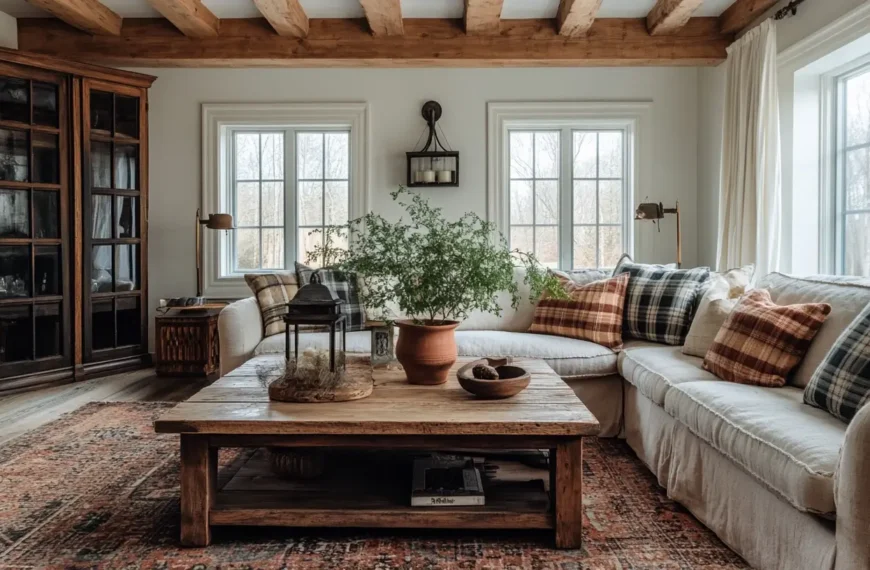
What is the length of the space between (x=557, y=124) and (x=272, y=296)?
8.72 ft

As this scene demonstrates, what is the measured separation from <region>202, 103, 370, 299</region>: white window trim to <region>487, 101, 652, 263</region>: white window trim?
97 cm

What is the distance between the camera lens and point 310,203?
17.2 feet

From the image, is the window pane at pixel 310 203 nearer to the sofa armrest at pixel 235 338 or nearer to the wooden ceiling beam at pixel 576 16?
the sofa armrest at pixel 235 338

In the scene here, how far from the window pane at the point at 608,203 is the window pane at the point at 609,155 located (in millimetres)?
72

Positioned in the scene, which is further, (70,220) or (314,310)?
(70,220)

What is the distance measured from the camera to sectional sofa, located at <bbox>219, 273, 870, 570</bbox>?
4.99 ft

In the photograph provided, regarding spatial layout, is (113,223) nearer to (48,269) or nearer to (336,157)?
(48,269)

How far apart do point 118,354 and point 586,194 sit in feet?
12.1

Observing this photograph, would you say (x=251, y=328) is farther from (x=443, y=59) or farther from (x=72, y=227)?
(x=443, y=59)

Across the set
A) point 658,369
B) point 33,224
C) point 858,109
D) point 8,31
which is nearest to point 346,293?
point 658,369

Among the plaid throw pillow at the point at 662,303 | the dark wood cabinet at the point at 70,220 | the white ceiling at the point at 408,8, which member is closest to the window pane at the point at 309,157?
the white ceiling at the point at 408,8

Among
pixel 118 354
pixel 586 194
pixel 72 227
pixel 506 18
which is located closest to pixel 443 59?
pixel 506 18

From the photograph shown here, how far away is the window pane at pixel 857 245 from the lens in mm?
3426

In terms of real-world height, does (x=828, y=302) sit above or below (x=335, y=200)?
below
